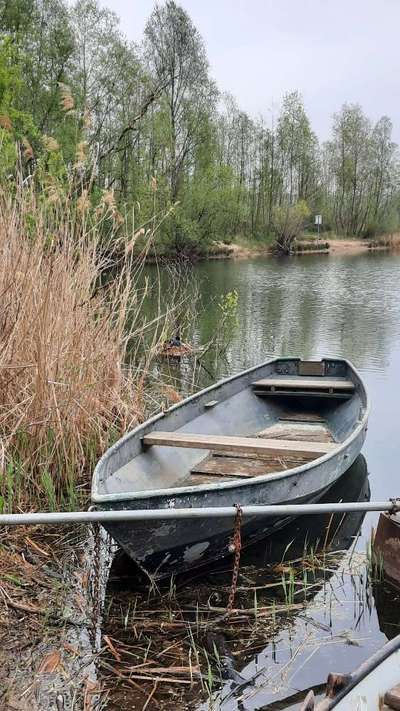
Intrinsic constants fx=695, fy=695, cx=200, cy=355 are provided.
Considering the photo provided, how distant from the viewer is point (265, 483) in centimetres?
401

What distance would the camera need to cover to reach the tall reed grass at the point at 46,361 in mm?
4328

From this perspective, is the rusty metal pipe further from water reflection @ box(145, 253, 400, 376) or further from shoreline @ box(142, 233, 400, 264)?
shoreline @ box(142, 233, 400, 264)

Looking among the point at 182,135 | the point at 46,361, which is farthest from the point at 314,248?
the point at 46,361

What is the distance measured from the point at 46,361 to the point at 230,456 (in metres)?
1.73

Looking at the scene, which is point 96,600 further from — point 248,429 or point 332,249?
point 332,249

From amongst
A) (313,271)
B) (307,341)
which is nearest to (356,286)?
(313,271)

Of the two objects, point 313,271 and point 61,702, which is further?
point 313,271

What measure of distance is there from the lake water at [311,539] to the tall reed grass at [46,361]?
1030 millimetres

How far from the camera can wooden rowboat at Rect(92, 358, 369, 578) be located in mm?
3654

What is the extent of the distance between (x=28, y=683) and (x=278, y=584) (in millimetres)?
1658

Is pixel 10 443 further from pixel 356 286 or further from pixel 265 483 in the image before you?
pixel 356 286

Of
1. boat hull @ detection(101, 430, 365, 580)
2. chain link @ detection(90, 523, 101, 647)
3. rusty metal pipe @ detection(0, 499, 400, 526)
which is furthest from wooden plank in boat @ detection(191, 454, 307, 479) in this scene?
rusty metal pipe @ detection(0, 499, 400, 526)

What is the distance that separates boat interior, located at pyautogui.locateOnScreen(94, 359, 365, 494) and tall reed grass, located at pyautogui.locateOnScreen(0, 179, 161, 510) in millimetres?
454

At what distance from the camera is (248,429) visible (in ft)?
20.9
